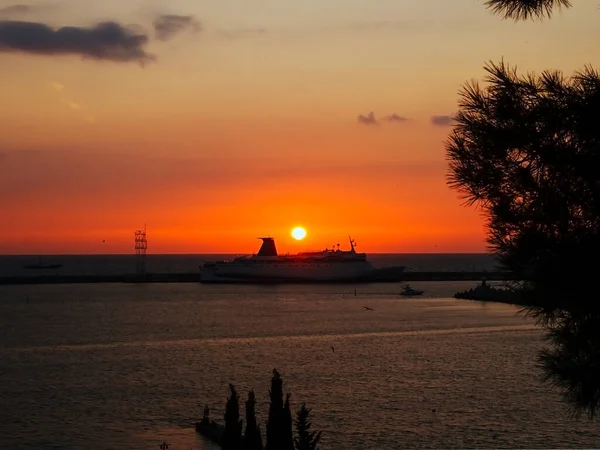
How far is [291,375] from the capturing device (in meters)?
28.9

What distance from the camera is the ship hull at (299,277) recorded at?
9694cm

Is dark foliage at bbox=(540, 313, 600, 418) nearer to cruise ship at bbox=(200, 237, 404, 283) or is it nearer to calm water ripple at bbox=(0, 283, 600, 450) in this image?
calm water ripple at bbox=(0, 283, 600, 450)

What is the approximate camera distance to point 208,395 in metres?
25.4

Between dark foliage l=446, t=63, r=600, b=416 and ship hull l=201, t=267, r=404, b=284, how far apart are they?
92.3m

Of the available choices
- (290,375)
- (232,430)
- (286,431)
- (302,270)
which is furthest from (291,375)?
(302,270)

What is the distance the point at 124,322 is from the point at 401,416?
32350 millimetres

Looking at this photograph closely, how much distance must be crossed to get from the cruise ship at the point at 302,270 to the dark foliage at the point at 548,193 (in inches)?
3625

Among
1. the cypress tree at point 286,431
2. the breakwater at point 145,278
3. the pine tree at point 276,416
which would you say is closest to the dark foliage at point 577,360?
the pine tree at point 276,416

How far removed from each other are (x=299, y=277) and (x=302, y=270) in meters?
0.92

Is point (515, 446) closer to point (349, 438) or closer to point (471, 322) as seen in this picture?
point (349, 438)

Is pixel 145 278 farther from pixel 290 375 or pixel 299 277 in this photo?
pixel 290 375

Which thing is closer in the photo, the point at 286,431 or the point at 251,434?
the point at 286,431

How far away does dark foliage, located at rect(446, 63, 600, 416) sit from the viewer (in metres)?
4.30

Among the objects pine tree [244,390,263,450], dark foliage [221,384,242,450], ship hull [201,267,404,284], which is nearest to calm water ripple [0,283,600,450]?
dark foliage [221,384,242,450]
